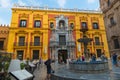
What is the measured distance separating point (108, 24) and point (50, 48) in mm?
13023

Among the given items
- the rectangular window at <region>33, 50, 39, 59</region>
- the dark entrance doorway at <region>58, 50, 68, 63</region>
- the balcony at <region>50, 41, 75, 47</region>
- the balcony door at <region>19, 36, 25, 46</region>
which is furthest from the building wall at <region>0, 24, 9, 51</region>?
the dark entrance doorway at <region>58, 50, 68, 63</region>

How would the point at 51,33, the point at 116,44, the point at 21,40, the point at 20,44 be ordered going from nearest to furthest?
1. the point at 20,44
2. the point at 21,40
3. the point at 51,33
4. the point at 116,44

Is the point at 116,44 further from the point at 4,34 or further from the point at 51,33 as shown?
the point at 4,34

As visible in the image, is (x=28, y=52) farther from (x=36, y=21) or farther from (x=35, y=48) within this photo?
(x=36, y=21)

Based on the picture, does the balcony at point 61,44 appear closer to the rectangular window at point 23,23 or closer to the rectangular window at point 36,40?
the rectangular window at point 36,40

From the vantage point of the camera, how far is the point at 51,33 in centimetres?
1923

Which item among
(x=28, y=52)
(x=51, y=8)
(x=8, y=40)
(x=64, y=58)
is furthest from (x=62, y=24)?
(x=8, y=40)

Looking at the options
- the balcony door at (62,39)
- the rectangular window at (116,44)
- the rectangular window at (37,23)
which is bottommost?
the rectangular window at (116,44)

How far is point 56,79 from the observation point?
5.58 metres

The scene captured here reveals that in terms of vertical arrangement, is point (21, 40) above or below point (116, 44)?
above

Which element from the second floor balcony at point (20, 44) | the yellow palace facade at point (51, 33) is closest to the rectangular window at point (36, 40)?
the yellow palace facade at point (51, 33)

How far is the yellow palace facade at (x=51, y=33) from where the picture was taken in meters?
17.8

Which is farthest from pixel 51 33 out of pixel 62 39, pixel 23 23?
pixel 23 23

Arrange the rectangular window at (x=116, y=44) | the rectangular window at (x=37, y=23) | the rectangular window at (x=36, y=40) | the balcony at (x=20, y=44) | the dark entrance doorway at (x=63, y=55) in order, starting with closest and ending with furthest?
the balcony at (x=20, y=44)
the rectangular window at (x=36, y=40)
the dark entrance doorway at (x=63, y=55)
the rectangular window at (x=37, y=23)
the rectangular window at (x=116, y=44)
